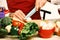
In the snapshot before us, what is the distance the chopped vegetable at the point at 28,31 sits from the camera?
0.85 meters

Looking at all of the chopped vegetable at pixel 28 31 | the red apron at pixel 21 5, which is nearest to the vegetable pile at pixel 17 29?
the chopped vegetable at pixel 28 31

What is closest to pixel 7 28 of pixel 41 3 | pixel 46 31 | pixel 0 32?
pixel 0 32

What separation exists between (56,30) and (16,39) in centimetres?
23

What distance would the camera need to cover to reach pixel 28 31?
2.82 feet

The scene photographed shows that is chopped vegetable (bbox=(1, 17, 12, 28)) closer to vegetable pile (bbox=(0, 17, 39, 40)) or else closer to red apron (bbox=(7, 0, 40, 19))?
vegetable pile (bbox=(0, 17, 39, 40))

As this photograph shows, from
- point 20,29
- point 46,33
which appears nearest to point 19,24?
point 20,29

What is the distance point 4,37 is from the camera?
0.92 meters

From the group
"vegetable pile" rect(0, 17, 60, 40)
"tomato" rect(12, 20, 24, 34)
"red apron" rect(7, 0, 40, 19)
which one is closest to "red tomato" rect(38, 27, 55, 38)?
"vegetable pile" rect(0, 17, 60, 40)

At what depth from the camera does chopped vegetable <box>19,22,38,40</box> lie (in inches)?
33.5

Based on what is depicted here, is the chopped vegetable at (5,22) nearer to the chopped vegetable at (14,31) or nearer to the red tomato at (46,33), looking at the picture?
the chopped vegetable at (14,31)

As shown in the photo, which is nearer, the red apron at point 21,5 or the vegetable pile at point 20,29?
the vegetable pile at point 20,29

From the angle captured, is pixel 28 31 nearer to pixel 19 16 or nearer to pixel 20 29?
pixel 20 29

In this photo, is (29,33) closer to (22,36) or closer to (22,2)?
(22,36)

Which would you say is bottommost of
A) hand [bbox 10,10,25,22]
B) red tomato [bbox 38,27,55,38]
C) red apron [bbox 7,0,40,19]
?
red tomato [bbox 38,27,55,38]
